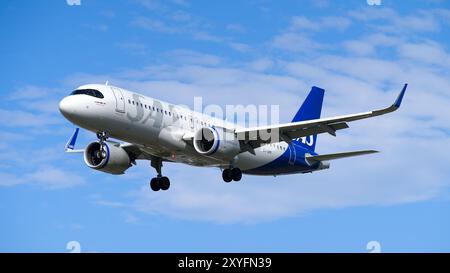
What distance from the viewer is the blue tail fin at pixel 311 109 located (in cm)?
6209

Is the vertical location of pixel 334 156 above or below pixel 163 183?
above

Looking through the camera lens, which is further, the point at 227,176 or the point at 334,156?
the point at 334,156

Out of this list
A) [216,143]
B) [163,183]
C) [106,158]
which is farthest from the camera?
[163,183]

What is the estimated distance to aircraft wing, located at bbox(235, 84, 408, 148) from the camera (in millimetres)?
48144

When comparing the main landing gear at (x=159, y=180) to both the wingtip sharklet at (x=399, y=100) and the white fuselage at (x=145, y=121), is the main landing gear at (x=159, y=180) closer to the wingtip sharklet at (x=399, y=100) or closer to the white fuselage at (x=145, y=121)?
the white fuselage at (x=145, y=121)

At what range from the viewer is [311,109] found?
211 feet

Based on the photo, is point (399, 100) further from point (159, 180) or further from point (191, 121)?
point (159, 180)

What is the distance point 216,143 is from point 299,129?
17.1 feet

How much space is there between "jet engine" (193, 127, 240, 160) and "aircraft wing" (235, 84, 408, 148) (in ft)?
2.63

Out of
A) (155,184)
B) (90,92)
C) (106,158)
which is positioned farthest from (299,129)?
(90,92)

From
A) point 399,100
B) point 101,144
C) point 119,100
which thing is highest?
point 119,100

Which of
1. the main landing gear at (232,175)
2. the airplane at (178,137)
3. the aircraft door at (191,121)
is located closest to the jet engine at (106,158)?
the airplane at (178,137)
